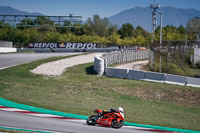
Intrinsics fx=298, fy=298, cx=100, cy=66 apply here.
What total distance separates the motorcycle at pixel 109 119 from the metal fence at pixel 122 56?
1768cm

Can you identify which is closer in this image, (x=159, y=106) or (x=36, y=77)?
(x=159, y=106)

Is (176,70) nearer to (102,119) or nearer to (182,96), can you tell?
(182,96)

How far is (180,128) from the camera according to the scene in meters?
10.6

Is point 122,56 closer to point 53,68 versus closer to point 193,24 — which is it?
point 53,68

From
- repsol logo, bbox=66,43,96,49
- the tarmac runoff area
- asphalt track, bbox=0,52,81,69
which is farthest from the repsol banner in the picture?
the tarmac runoff area

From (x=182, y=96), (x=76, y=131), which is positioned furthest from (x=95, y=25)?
(x=76, y=131)

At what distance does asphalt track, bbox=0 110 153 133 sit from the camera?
9164 mm

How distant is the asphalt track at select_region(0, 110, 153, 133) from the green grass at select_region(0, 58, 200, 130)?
1656mm

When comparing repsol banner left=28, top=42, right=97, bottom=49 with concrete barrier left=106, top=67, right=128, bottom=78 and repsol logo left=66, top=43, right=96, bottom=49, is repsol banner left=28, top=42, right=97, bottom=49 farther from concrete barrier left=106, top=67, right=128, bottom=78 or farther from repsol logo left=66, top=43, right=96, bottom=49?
concrete barrier left=106, top=67, right=128, bottom=78

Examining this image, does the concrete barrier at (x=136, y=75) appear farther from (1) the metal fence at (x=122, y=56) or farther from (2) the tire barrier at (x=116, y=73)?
(1) the metal fence at (x=122, y=56)

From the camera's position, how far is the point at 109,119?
976 cm

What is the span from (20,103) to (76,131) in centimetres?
474

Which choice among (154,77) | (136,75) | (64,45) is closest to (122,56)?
(136,75)

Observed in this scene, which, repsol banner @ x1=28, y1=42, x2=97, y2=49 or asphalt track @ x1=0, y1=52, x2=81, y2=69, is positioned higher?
repsol banner @ x1=28, y1=42, x2=97, y2=49
